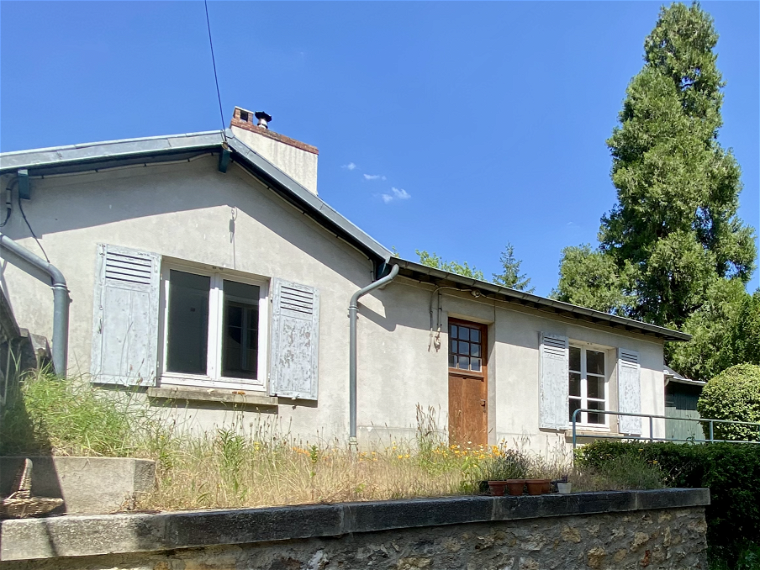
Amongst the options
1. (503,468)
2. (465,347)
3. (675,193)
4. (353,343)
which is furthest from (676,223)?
(503,468)

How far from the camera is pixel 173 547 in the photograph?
3.17m

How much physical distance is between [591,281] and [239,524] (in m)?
18.5

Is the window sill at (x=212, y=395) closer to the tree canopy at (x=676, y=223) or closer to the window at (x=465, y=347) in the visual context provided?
the window at (x=465, y=347)

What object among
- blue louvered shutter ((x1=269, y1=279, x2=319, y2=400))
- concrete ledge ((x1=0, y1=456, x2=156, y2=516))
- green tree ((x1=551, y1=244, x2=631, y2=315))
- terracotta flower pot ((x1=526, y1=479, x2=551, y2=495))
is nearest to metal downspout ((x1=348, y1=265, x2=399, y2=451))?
blue louvered shutter ((x1=269, y1=279, x2=319, y2=400))

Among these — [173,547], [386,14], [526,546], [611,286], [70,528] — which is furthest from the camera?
[611,286]

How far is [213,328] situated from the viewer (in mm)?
7074

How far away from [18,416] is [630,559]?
474cm

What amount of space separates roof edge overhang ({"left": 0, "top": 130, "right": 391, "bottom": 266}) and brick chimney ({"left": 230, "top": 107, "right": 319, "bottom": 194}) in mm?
1872

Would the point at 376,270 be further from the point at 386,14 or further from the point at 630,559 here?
the point at 630,559

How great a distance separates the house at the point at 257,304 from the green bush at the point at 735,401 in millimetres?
5808

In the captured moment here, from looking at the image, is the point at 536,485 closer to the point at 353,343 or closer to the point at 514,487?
the point at 514,487

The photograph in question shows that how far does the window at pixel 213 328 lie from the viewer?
6859mm

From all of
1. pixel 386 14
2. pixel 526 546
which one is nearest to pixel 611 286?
pixel 386 14

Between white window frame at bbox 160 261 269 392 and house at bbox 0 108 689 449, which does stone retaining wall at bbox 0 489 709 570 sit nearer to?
house at bbox 0 108 689 449
